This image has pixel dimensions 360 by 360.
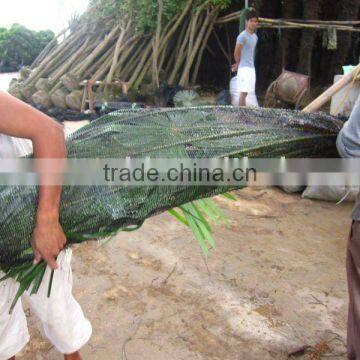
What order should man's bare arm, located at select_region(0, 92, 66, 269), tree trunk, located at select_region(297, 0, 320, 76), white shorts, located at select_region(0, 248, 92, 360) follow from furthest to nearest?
tree trunk, located at select_region(297, 0, 320, 76) < white shorts, located at select_region(0, 248, 92, 360) < man's bare arm, located at select_region(0, 92, 66, 269)

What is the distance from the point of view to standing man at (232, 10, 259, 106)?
20.1ft

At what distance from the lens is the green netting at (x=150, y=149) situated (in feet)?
4.30

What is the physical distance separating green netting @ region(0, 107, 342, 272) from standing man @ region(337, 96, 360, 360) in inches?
6.8

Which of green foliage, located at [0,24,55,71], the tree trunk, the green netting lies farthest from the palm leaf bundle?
green foliage, located at [0,24,55,71]

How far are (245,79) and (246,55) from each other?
1.21ft

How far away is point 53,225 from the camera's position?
126 cm

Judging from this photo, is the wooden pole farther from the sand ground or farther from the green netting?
the sand ground

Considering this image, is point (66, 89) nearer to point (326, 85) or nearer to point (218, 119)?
point (326, 85)

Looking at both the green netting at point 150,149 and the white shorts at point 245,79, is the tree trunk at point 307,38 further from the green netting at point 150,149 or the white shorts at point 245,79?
the green netting at point 150,149

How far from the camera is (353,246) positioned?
5.08ft

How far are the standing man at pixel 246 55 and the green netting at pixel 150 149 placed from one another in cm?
481

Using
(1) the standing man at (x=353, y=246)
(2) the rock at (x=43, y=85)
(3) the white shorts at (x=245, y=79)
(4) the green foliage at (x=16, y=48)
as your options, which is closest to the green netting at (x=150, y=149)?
(1) the standing man at (x=353, y=246)

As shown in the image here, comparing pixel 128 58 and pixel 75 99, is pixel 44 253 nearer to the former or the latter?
pixel 75 99

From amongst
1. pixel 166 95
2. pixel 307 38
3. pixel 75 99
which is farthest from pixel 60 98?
pixel 307 38
